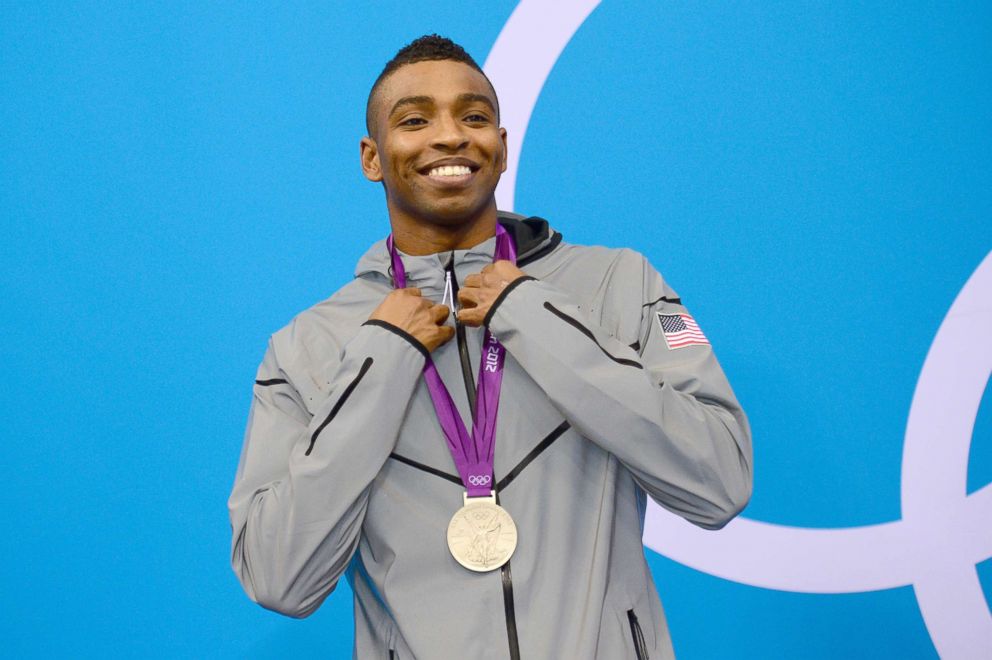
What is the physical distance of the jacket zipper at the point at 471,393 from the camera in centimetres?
142

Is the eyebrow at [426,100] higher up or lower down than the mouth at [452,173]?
higher up

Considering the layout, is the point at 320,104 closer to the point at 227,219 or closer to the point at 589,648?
the point at 227,219

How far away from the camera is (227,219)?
2.45 meters

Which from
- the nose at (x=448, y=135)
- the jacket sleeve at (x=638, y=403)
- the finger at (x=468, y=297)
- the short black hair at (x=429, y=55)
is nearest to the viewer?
the jacket sleeve at (x=638, y=403)

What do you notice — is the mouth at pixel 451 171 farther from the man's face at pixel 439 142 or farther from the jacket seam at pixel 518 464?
the jacket seam at pixel 518 464

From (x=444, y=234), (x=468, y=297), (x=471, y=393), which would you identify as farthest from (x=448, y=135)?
(x=471, y=393)

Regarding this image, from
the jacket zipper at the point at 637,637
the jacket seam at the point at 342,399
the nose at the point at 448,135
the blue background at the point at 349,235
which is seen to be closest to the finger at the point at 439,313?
the jacket seam at the point at 342,399

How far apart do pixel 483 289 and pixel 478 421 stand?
0.59 feet

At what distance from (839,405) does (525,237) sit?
103 centimetres

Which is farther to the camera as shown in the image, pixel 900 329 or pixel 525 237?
pixel 900 329

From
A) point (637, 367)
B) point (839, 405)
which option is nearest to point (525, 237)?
point (637, 367)

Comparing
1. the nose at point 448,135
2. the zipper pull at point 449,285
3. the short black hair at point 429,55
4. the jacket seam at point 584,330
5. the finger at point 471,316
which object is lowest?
the jacket seam at point 584,330

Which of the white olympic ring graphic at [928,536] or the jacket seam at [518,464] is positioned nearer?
the jacket seam at [518,464]

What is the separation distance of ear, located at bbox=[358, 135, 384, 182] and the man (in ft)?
0.34
